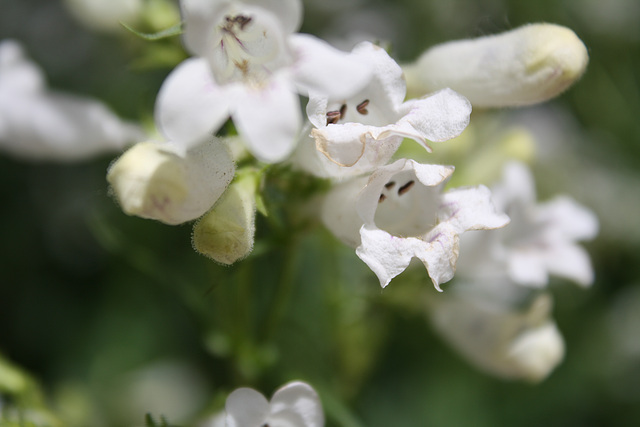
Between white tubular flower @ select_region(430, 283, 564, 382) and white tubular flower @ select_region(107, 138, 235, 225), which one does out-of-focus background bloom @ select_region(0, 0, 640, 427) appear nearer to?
white tubular flower @ select_region(430, 283, 564, 382)


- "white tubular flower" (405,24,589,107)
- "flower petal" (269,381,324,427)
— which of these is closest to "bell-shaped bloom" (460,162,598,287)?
"white tubular flower" (405,24,589,107)

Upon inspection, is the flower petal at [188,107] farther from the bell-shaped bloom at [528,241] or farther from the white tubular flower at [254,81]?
the bell-shaped bloom at [528,241]

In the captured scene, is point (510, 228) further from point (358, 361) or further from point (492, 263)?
point (358, 361)

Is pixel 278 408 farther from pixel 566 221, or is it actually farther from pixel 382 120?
Result: pixel 566 221

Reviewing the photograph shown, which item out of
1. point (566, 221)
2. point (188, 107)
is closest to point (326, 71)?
point (188, 107)

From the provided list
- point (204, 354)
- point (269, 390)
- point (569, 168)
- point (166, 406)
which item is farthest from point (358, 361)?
point (569, 168)

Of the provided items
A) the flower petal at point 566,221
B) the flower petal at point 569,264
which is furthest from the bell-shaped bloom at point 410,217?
the flower petal at point 566,221
